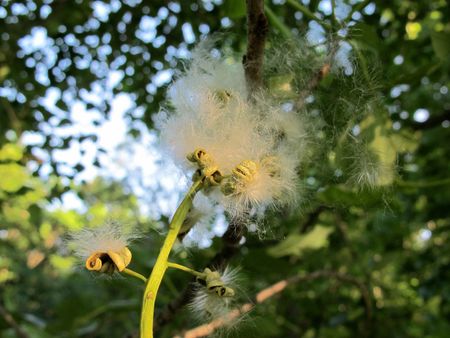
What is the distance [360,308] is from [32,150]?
1.65m

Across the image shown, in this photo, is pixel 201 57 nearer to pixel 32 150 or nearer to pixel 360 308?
pixel 32 150

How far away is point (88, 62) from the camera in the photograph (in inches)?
92.1

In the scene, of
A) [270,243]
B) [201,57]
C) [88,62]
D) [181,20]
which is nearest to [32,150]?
[88,62]

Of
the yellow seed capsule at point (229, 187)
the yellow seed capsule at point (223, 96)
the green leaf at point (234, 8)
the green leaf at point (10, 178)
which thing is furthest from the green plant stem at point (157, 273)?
the green leaf at point (10, 178)

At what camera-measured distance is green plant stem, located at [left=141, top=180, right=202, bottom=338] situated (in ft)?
1.71

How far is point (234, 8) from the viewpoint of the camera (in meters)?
1.15

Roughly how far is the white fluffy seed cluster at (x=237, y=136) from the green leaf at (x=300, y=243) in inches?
34.6

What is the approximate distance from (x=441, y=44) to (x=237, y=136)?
2.35 feet

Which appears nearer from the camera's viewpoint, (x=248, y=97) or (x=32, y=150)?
(x=248, y=97)

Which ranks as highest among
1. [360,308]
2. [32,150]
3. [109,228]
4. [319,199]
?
[109,228]

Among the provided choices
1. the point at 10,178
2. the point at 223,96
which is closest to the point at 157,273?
the point at 223,96

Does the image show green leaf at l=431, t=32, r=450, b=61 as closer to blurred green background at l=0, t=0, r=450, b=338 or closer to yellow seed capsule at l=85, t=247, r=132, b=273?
blurred green background at l=0, t=0, r=450, b=338

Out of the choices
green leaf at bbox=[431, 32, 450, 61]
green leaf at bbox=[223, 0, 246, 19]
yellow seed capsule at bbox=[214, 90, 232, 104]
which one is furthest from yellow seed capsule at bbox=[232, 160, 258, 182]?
green leaf at bbox=[431, 32, 450, 61]

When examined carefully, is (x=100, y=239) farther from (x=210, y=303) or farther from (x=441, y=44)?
(x=441, y=44)
